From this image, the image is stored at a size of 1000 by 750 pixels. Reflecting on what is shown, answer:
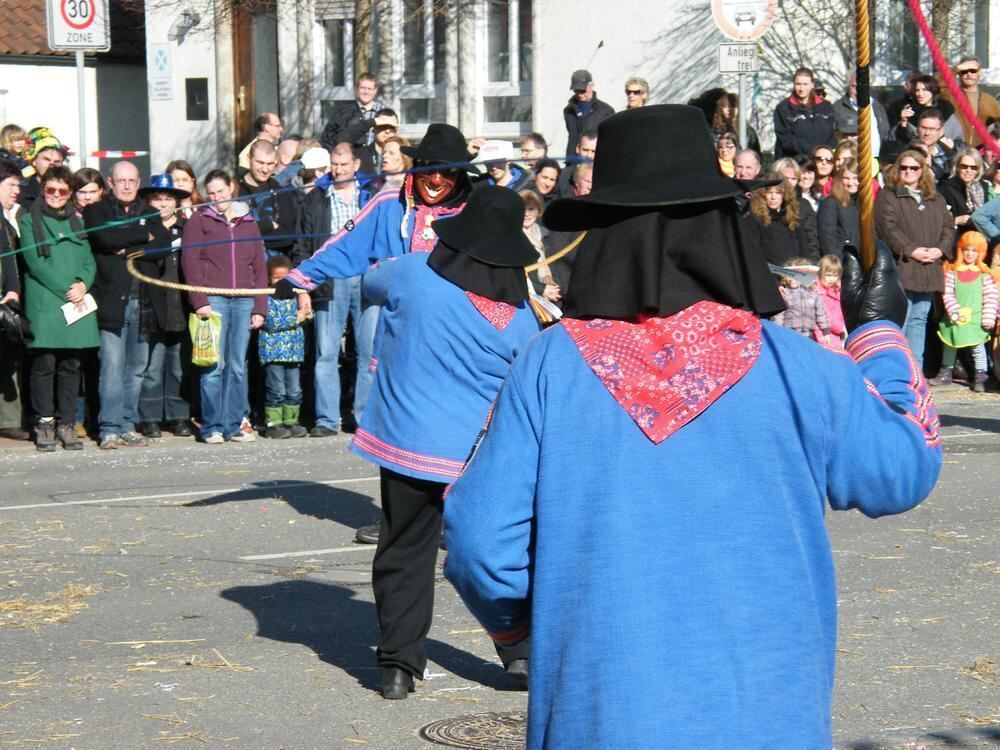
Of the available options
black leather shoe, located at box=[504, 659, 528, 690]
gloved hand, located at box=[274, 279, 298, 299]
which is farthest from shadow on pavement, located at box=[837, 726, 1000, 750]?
gloved hand, located at box=[274, 279, 298, 299]

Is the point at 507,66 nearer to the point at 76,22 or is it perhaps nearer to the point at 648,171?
the point at 76,22

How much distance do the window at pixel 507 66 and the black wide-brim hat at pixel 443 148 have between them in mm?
13775

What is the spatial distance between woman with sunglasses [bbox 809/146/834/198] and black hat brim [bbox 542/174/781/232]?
12346 millimetres

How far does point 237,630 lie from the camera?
738 centimetres

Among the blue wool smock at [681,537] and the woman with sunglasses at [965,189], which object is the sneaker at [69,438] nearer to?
the woman with sunglasses at [965,189]

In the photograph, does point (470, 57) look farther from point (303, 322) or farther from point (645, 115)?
point (645, 115)

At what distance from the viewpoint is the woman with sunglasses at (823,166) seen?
15125mm

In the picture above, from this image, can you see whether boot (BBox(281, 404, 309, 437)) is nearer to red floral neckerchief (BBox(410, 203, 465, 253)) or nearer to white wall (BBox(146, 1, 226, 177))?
red floral neckerchief (BBox(410, 203, 465, 253))

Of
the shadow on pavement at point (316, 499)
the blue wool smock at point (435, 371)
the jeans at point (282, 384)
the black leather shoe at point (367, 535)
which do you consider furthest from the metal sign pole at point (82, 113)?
the blue wool smock at point (435, 371)

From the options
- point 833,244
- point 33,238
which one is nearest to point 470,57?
point 833,244

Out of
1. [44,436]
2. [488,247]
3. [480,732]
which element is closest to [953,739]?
[480,732]

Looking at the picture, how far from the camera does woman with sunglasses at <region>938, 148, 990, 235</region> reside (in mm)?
16000

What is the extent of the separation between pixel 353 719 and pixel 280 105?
1854 cm

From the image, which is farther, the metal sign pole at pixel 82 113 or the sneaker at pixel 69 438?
the metal sign pole at pixel 82 113
